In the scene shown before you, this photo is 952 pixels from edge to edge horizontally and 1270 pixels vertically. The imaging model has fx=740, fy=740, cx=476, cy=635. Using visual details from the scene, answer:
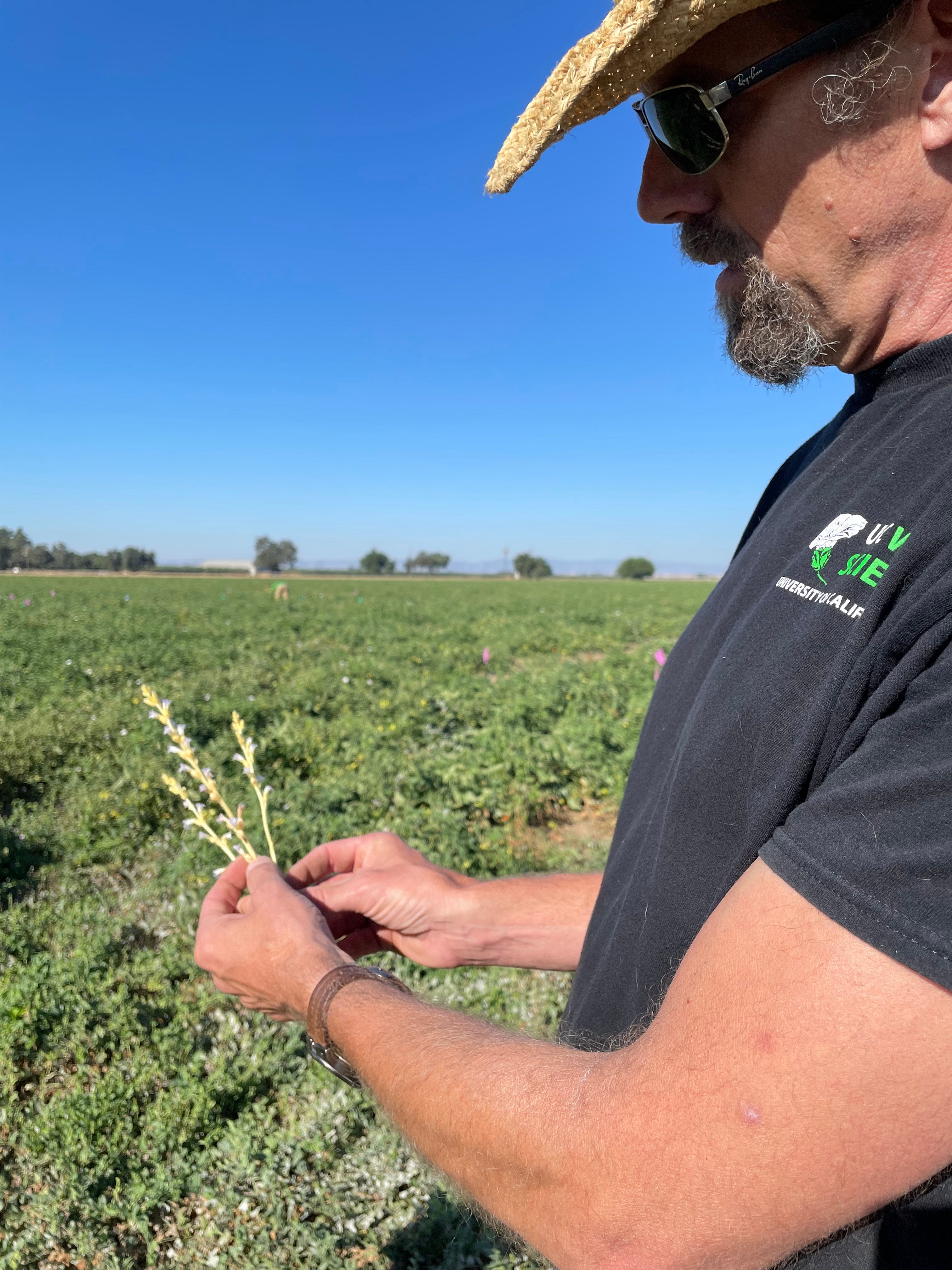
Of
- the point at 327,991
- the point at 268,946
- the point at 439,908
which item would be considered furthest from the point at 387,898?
the point at 327,991

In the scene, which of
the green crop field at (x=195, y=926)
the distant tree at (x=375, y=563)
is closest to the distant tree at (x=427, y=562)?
the distant tree at (x=375, y=563)

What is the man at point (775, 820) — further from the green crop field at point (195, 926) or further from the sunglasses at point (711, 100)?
the green crop field at point (195, 926)

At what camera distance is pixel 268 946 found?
1425mm

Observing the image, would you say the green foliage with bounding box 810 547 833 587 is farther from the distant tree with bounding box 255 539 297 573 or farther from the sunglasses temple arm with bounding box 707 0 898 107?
the distant tree with bounding box 255 539 297 573

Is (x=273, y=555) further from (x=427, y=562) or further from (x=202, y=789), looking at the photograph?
(x=202, y=789)

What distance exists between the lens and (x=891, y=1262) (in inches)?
33.4

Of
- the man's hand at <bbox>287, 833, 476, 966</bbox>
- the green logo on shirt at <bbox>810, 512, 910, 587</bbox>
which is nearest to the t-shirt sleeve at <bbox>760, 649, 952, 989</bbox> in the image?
the green logo on shirt at <bbox>810, 512, 910, 587</bbox>

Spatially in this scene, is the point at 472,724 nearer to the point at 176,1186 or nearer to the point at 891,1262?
the point at 176,1186

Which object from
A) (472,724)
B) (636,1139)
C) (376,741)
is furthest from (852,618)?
(472,724)

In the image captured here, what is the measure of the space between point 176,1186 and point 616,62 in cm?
343

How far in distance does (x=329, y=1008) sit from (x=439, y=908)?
63cm

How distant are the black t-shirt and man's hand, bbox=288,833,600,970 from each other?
1.33 feet

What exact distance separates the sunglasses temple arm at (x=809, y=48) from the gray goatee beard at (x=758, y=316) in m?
0.21

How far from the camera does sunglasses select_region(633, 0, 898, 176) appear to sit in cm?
97
